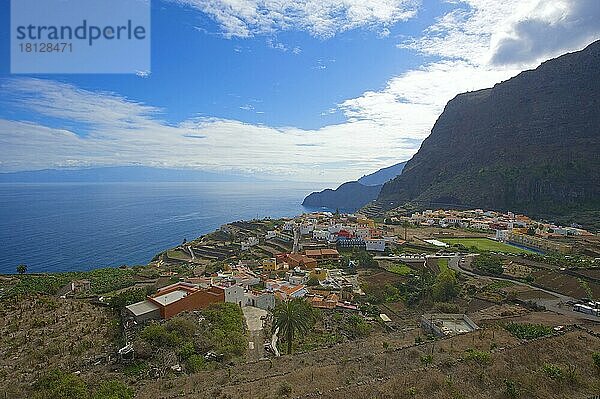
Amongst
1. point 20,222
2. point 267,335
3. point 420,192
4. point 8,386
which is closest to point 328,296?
point 267,335

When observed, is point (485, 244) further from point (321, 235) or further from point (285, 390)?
point (285, 390)

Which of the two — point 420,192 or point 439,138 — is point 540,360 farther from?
point 439,138

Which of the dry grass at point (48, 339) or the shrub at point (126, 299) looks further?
the shrub at point (126, 299)

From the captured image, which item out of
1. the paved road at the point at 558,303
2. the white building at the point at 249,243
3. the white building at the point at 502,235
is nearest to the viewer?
the paved road at the point at 558,303

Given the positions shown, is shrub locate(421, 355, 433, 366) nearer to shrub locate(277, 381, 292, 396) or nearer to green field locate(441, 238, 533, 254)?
shrub locate(277, 381, 292, 396)

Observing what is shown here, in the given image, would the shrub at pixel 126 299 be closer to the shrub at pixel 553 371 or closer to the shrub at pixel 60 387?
the shrub at pixel 60 387

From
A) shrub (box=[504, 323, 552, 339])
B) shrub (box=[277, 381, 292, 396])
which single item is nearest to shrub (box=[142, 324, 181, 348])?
shrub (box=[277, 381, 292, 396])

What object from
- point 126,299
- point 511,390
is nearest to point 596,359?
point 511,390

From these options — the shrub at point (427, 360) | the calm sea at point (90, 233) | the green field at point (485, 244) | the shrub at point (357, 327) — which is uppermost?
the shrub at point (427, 360)

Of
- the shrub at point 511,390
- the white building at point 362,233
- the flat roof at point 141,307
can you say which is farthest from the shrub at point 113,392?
the white building at point 362,233
